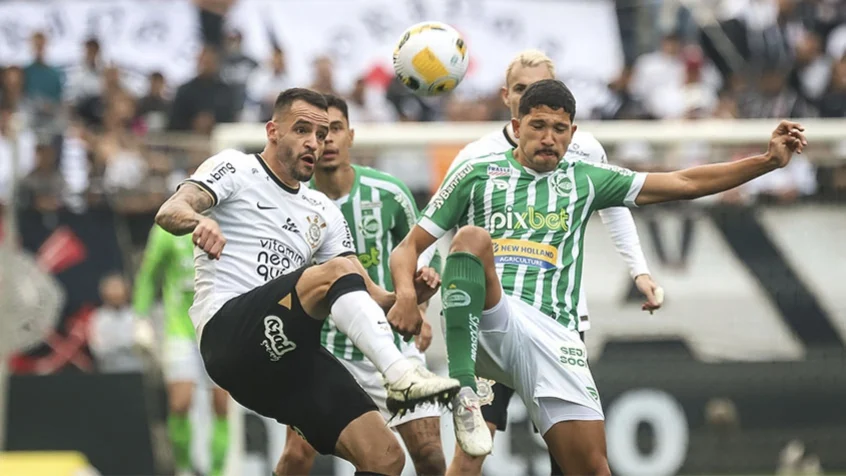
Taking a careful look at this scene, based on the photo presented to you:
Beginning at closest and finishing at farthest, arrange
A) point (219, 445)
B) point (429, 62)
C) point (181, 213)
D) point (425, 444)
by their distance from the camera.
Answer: point (181, 213) < point (429, 62) < point (425, 444) < point (219, 445)

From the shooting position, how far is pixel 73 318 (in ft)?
44.3

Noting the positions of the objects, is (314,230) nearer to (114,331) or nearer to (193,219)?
(193,219)

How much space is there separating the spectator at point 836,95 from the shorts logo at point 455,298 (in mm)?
9359

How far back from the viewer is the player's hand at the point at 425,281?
707 centimetres

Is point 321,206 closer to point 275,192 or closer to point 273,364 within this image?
point 275,192

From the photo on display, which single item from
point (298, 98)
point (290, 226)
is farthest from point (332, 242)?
point (298, 98)

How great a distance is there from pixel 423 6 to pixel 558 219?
10144 mm

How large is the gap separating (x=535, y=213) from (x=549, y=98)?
1.94 ft

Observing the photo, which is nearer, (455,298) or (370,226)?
(455,298)

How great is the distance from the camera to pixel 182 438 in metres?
12.3

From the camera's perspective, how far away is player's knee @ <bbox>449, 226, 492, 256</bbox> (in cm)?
688

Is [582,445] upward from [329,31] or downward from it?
downward

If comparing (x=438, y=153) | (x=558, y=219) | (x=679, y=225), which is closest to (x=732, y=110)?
(x=679, y=225)

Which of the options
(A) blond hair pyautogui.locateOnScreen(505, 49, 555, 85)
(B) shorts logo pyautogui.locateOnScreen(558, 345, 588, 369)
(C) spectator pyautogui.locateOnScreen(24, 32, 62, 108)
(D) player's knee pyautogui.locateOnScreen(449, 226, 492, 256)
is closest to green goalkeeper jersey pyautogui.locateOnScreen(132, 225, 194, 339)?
(C) spectator pyautogui.locateOnScreen(24, 32, 62, 108)
